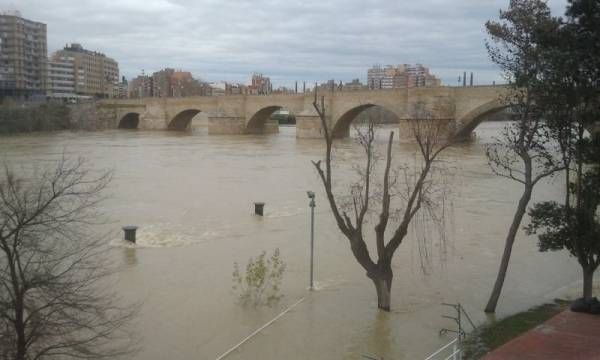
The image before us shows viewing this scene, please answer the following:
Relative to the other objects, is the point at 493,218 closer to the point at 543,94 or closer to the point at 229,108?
the point at 543,94

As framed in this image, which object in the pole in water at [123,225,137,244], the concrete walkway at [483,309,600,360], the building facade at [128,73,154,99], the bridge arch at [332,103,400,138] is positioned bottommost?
the pole in water at [123,225,137,244]

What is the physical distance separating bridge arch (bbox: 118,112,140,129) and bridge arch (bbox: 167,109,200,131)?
617cm

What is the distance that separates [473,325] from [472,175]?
16.1 metres

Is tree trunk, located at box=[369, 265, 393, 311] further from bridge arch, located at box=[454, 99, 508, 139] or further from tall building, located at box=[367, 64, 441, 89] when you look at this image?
tall building, located at box=[367, 64, 441, 89]

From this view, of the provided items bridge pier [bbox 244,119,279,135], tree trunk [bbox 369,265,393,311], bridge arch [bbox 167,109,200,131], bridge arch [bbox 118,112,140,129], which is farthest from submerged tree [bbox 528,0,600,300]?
bridge arch [bbox 118,112,140,129]

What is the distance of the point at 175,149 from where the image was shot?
119ft

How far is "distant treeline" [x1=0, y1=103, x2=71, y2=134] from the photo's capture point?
153 feet

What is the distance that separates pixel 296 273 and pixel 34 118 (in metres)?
47.9

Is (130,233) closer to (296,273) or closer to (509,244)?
(296,273)

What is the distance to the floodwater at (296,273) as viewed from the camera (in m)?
7.43

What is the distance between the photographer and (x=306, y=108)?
146ft

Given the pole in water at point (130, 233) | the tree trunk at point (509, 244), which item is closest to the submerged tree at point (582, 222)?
the tree trunk at point (509, 244)

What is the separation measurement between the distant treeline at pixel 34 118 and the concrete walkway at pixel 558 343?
46994mm

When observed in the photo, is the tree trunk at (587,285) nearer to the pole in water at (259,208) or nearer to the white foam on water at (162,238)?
the white foam on water at (162,238)
